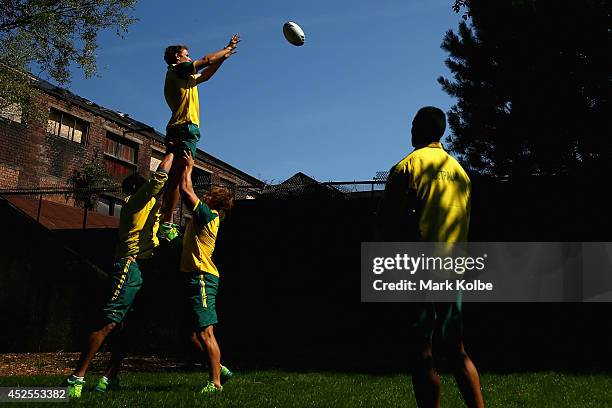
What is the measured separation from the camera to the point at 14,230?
1575cm

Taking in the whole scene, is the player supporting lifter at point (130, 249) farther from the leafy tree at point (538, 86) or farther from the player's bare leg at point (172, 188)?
the leafy tree at point (538, 86)

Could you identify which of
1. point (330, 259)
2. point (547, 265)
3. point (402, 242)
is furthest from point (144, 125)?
point (402, 242)

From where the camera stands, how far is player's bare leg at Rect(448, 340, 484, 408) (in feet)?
11.3

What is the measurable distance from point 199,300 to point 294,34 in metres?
4.53

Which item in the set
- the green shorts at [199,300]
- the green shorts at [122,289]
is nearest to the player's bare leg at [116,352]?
the green shorts at [122,289]

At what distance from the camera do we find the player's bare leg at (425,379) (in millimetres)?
3418

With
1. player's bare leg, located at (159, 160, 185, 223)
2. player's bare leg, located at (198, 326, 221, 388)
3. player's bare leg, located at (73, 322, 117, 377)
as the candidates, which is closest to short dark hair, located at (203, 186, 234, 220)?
player's bare leg, located at (159, 160, 185, 223)

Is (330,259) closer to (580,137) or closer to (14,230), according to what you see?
(580,137)

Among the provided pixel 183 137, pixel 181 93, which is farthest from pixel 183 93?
pixel 183 137

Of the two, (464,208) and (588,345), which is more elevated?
(464,208)

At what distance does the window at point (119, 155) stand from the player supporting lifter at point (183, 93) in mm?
26439

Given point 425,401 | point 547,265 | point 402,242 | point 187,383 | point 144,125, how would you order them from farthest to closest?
point 144,125, point 547,265, point 187,383, point 402,242, point 425,401

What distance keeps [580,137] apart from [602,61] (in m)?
1.43

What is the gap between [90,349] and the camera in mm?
5473
